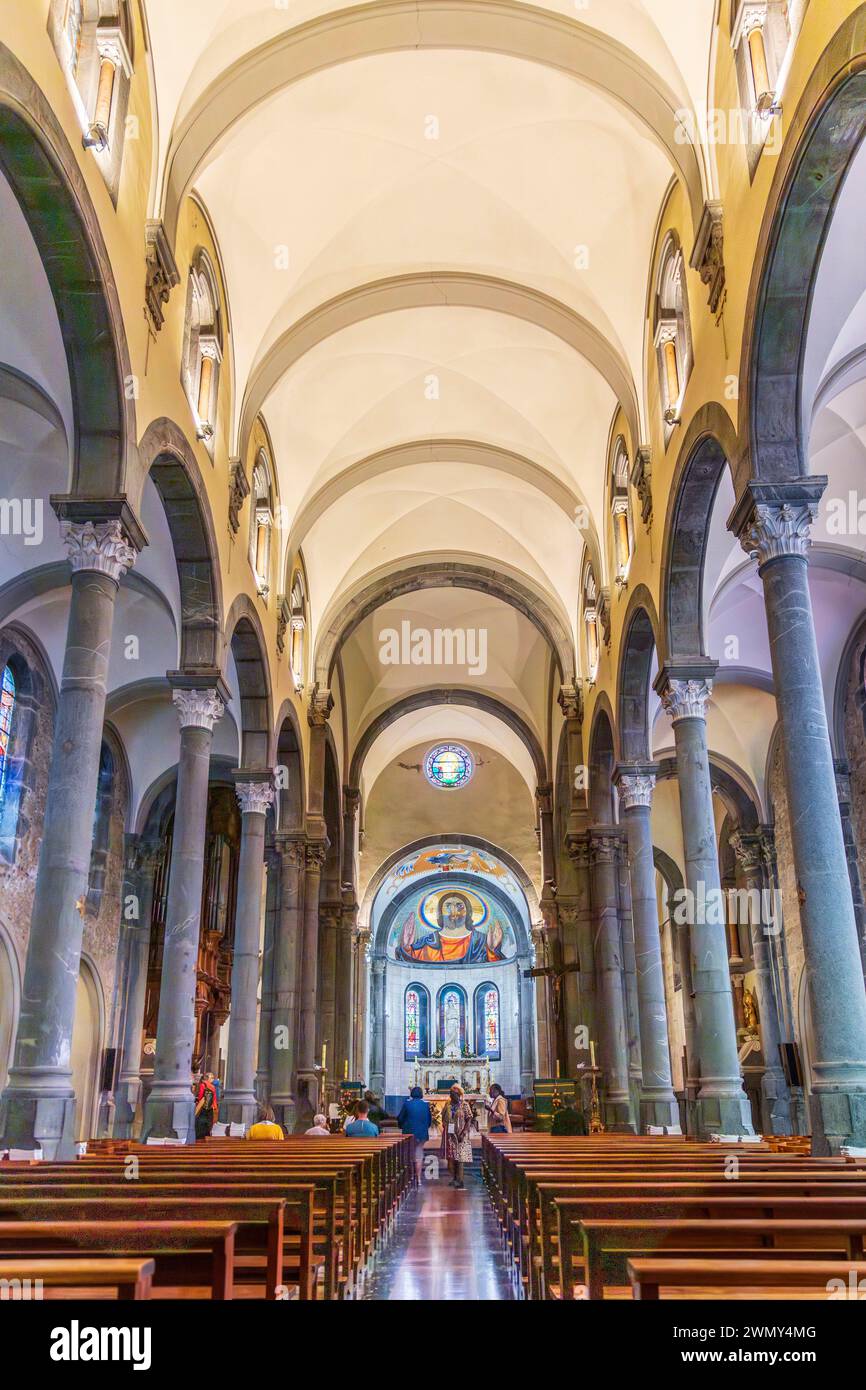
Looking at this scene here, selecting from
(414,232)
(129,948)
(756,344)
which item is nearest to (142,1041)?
(129,948)

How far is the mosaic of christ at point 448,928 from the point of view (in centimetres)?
4456

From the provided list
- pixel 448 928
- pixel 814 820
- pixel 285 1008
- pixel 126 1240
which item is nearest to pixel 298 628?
pixel 285 1008

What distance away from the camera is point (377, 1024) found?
39938 mm

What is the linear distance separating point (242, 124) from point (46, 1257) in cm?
1293

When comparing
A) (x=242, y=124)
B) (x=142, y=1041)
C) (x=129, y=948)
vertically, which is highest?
(x=242, y=124)

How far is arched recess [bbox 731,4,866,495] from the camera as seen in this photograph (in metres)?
7.75

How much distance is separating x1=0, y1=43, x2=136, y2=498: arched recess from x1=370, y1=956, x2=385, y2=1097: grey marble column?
32688 mm

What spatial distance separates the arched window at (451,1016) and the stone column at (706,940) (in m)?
32.8

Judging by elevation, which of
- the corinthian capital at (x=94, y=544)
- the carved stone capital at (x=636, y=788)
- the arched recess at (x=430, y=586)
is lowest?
the carved stone capital at (x=636, y=788)

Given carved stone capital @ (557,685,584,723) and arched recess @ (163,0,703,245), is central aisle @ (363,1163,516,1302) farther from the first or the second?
arched recess @ (163,0,703,245)

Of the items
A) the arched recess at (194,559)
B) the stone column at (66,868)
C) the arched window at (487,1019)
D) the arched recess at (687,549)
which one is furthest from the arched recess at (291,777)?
the arched window at (487,1019)

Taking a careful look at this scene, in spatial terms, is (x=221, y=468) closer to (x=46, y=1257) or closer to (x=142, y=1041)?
(x=46, y=1257)

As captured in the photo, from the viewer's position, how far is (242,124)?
42.5 ft

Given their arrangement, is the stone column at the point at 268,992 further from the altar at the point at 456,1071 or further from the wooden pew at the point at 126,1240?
the altar at the point at 456,1071
